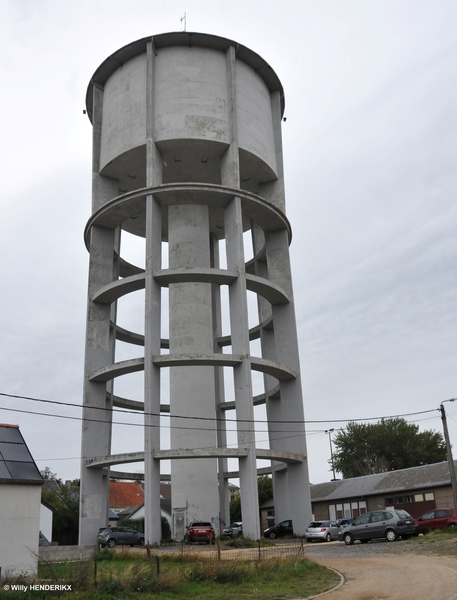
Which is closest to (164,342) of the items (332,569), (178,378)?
(178,378)

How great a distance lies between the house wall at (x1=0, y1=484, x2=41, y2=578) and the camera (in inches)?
605

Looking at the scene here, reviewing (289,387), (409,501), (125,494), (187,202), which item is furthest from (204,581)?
(125,494)

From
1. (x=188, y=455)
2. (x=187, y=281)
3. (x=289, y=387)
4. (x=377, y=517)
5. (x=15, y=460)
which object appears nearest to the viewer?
(x=15, y=460)

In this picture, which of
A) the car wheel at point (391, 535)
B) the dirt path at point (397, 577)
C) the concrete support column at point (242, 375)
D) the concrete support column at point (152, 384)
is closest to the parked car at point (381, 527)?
the car wheel at point (391, 535)

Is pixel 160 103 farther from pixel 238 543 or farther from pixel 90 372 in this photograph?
pixel 238 543

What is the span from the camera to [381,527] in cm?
2619

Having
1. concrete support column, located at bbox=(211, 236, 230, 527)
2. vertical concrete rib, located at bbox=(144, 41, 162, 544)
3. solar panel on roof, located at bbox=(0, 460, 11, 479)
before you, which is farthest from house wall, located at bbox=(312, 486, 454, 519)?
solar panel on roof, located at bbox=(0, 460, 11, 479)

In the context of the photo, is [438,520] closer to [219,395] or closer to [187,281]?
[219,395]

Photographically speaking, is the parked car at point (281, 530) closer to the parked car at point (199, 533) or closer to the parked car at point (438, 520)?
the parked car at point (199, 533)

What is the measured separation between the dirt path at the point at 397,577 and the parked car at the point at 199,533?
1103cm

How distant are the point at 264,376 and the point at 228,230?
10.5 metres

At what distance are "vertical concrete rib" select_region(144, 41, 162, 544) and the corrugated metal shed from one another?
21.5m

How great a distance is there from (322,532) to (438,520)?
19.1 feet

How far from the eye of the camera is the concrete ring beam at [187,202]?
32406 mm
